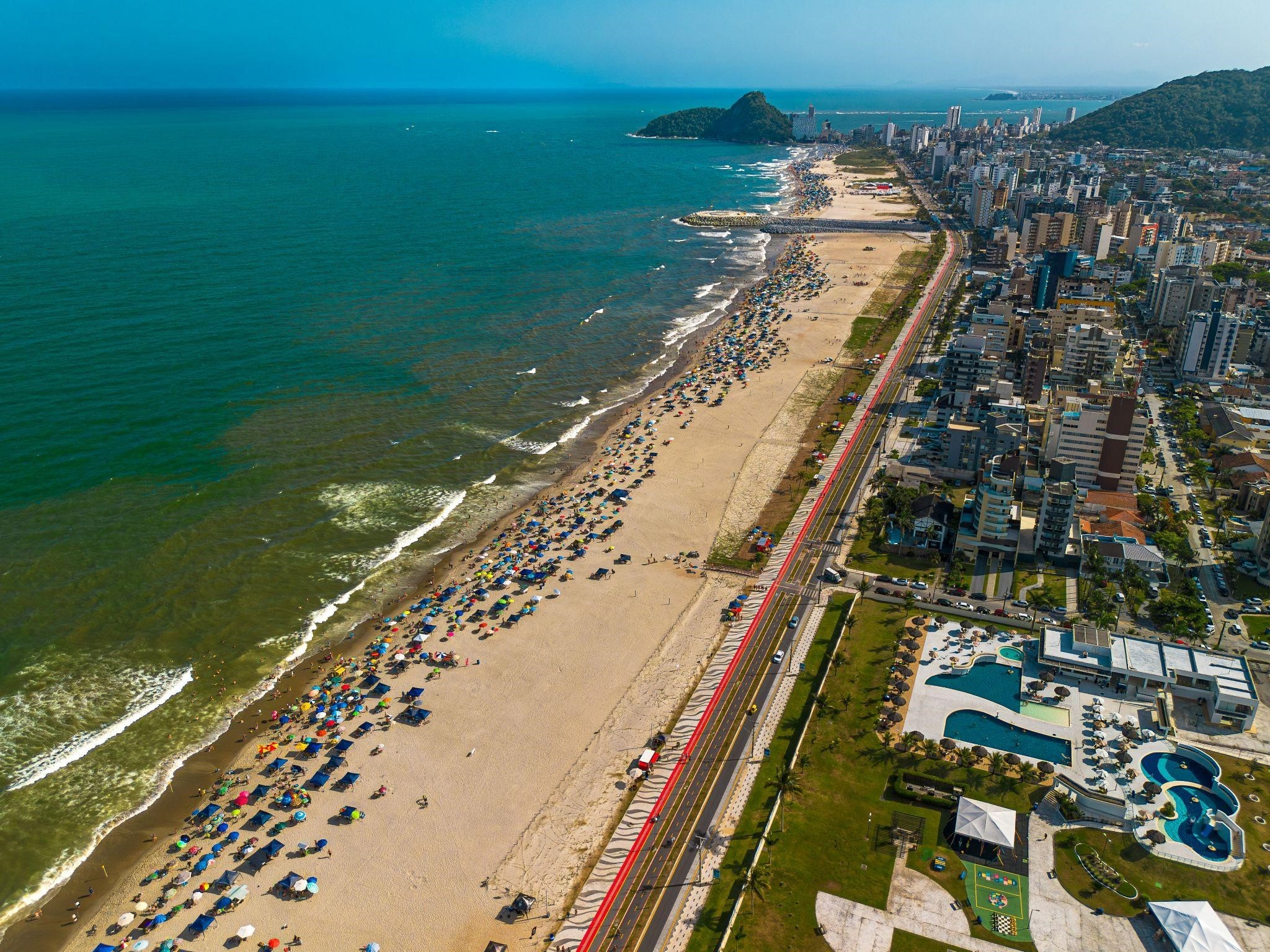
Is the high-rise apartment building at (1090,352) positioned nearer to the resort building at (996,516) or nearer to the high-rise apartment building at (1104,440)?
the high-rise apartment building at (1104,440)

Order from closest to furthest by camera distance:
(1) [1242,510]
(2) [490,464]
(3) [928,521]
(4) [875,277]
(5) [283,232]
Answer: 1. (3) [928,521]
2. (1) [1242,510]
3. (2) [490,464]
4. (4) [875,277]
5. (5) [283,232]

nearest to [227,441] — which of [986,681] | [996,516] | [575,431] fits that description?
[575,431]

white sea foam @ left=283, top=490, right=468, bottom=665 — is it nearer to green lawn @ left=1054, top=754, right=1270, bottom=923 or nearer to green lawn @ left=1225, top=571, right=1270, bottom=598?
green lawn @ left=1054, top=754, right=1270, bottom=923

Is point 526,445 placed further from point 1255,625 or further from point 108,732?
point 1255,625

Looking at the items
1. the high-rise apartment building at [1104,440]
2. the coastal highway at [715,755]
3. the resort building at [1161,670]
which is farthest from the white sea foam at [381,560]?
the high-rise apartment building at [1104,440]

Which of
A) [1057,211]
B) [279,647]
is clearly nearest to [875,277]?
[1057,211]

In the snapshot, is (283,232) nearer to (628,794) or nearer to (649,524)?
(649,524)
